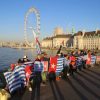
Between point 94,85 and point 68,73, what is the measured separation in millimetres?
4346

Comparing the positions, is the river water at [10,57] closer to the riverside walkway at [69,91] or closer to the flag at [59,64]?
the flag at [59,64]

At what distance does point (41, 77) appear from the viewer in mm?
14844

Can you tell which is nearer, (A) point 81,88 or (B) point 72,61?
(A) point 81,88

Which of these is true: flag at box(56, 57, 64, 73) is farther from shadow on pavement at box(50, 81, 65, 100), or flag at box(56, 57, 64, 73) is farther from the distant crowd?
shadow on pavement at box(50, 81, 65, 100)

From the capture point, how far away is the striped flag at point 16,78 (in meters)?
11.1

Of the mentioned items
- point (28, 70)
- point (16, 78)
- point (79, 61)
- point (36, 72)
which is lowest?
point (79, 61)

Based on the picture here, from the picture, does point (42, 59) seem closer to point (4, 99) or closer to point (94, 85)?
point (94, 85)

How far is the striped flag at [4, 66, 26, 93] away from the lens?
11.1 metres

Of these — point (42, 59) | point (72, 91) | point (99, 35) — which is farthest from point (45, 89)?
point (99, 35)

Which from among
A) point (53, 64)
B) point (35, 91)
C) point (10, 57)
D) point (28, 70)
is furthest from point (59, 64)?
point (10, 57)

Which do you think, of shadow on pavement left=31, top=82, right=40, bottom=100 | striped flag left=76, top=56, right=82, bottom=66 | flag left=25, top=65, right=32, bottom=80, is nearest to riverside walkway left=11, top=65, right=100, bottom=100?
shadow on pavement left=31, top=82, right=40, bottom=100

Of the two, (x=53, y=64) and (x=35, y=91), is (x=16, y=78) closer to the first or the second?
(x=35, y=91)

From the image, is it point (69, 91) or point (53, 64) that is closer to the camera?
point (69, 91)

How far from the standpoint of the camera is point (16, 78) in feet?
39.0
